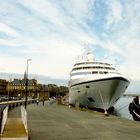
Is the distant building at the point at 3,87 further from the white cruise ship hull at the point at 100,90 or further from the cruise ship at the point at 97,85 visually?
the white cruise ship hull at the point at 100,90

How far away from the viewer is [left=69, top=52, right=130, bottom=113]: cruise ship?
45562mm

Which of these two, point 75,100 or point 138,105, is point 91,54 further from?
point 138,105

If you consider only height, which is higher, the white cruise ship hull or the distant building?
the distant building

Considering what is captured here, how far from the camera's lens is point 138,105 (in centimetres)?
3466

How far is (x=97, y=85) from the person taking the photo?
151ft

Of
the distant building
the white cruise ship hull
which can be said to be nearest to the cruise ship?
the white cruise ship hull

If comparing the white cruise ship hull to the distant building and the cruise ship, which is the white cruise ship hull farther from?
the distant building

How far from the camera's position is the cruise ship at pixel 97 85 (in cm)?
4556

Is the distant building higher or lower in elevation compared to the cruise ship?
higher

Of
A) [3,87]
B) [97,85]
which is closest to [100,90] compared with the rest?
[97,85]

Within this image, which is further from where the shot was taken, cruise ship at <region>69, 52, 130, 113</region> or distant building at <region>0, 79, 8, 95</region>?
distant building at <region>0, 79, 8, 95</region>

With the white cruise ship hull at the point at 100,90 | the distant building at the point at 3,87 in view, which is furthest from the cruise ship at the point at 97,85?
the distant building at the point at 3,87

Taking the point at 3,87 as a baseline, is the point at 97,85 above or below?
below

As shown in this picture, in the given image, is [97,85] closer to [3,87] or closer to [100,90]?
[100,90]
